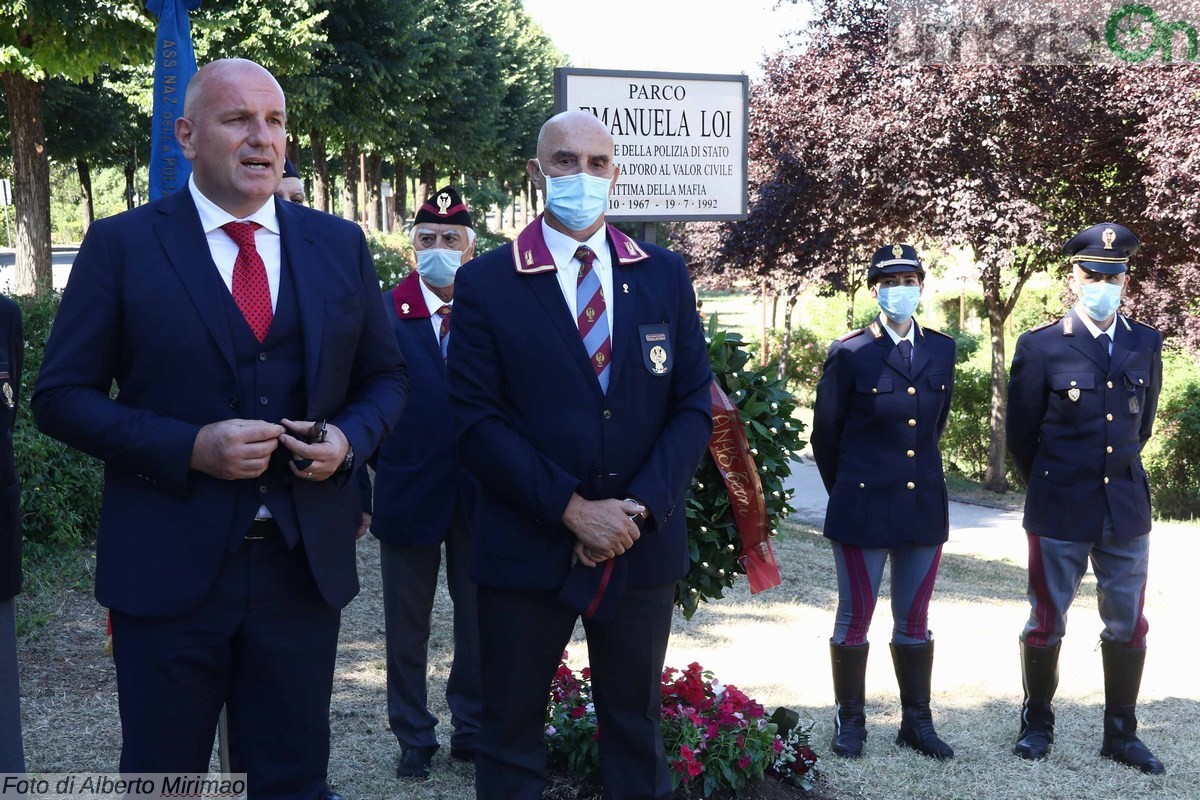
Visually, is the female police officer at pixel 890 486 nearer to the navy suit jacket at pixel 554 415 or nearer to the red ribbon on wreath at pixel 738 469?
the red ribbon on wreath at pixel 738 469

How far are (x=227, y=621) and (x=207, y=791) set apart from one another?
1559 millimetres

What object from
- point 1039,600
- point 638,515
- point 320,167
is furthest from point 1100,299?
point 320,167

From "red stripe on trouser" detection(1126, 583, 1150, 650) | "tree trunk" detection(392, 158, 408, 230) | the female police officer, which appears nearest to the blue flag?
the female police officer

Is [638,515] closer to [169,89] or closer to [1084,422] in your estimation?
[169,89]

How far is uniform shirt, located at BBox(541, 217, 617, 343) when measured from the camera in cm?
360

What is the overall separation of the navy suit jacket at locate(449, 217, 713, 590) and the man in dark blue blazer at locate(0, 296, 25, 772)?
1.32m

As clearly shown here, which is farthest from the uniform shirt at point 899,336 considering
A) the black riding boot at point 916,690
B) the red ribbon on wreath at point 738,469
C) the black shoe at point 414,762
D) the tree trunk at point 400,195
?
the tree trunk at point 400,195

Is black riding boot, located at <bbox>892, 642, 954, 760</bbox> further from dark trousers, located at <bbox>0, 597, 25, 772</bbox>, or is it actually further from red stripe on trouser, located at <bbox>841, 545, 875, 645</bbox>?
dark trousers, located at <bbox>0, 597, 25, 772</bbox>

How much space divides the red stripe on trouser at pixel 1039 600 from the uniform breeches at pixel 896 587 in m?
0.43

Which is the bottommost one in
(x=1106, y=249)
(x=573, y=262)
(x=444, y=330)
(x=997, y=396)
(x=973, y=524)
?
(x=973, y=524)

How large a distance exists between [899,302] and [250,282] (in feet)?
10.7

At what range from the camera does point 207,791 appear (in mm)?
4086

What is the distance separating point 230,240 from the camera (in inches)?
118

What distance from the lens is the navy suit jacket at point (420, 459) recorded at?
186 inches
